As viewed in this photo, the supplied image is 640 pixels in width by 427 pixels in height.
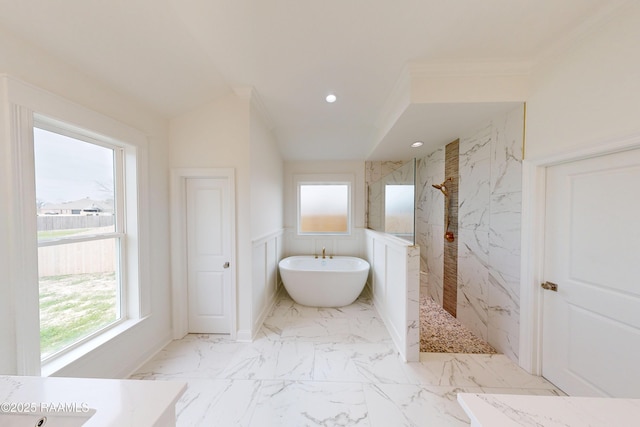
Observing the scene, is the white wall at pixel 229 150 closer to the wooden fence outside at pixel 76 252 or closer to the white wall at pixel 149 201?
the white wall at pixel 149 201

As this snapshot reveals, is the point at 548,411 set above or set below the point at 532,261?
below

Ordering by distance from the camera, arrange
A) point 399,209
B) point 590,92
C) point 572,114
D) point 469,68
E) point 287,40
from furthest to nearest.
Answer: point 399,209 → point 469,68 → point 287,40 → point 572,114 → point 590,92

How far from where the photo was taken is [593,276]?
1.49m

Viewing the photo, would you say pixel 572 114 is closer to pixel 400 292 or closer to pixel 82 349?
pixel 400 292

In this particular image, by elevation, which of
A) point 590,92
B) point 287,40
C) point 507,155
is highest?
point 287,40

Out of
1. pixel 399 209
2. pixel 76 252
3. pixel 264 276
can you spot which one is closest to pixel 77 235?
pixel 76 252

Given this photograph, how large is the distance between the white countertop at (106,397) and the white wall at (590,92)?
101 inches

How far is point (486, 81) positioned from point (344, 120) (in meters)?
1.52

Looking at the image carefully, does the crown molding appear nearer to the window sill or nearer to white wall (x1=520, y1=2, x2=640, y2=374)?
white wall (x1=520, y1=2, x2=640, y2=374)

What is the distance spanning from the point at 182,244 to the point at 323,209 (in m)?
2.49

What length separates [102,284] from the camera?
186 centimetres

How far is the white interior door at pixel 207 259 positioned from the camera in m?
2.45

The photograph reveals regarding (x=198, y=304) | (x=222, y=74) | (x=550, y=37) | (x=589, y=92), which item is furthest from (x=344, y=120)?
(x=198, y=304)

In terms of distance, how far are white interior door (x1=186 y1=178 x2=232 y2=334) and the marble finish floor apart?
0.20 metres
